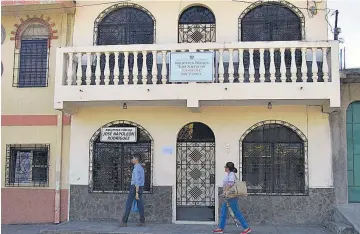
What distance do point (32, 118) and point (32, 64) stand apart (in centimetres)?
146

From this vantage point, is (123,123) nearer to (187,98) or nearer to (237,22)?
(187,98)

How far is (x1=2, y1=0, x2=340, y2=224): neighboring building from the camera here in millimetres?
9414

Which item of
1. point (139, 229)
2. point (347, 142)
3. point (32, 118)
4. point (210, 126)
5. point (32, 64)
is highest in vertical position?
point (32, 64)

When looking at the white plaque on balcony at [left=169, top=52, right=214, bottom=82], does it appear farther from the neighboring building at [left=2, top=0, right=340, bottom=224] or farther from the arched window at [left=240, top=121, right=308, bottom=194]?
the arched window at [left=240, top=121, right=308, bottom=194]

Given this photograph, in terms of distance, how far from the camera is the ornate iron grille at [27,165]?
35.4ft

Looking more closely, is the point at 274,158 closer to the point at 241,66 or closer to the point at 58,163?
the point at 241,66

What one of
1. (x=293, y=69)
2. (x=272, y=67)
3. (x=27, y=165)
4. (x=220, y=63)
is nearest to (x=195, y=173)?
(x=220, y=63)

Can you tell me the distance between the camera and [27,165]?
35.8 ft

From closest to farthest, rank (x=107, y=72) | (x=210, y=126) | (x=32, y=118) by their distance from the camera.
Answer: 1. (x=107, y=72)
2. (x=210, y=126)
3. (x=32, y=118)

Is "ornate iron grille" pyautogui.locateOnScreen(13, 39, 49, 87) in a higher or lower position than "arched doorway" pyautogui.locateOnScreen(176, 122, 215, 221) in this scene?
higher

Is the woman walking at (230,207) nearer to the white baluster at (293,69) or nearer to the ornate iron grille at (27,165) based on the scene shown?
the white baluster at (293,69)

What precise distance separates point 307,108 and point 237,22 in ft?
8.93

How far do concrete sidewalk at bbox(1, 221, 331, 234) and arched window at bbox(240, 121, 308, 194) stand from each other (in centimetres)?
97

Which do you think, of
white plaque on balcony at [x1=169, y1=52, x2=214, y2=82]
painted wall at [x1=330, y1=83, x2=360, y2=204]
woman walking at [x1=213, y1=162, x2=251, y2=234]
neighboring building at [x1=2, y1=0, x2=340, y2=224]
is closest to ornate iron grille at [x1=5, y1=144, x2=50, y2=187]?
neighboring building at [x1=2, y1=0, x2=340, y2=224]
